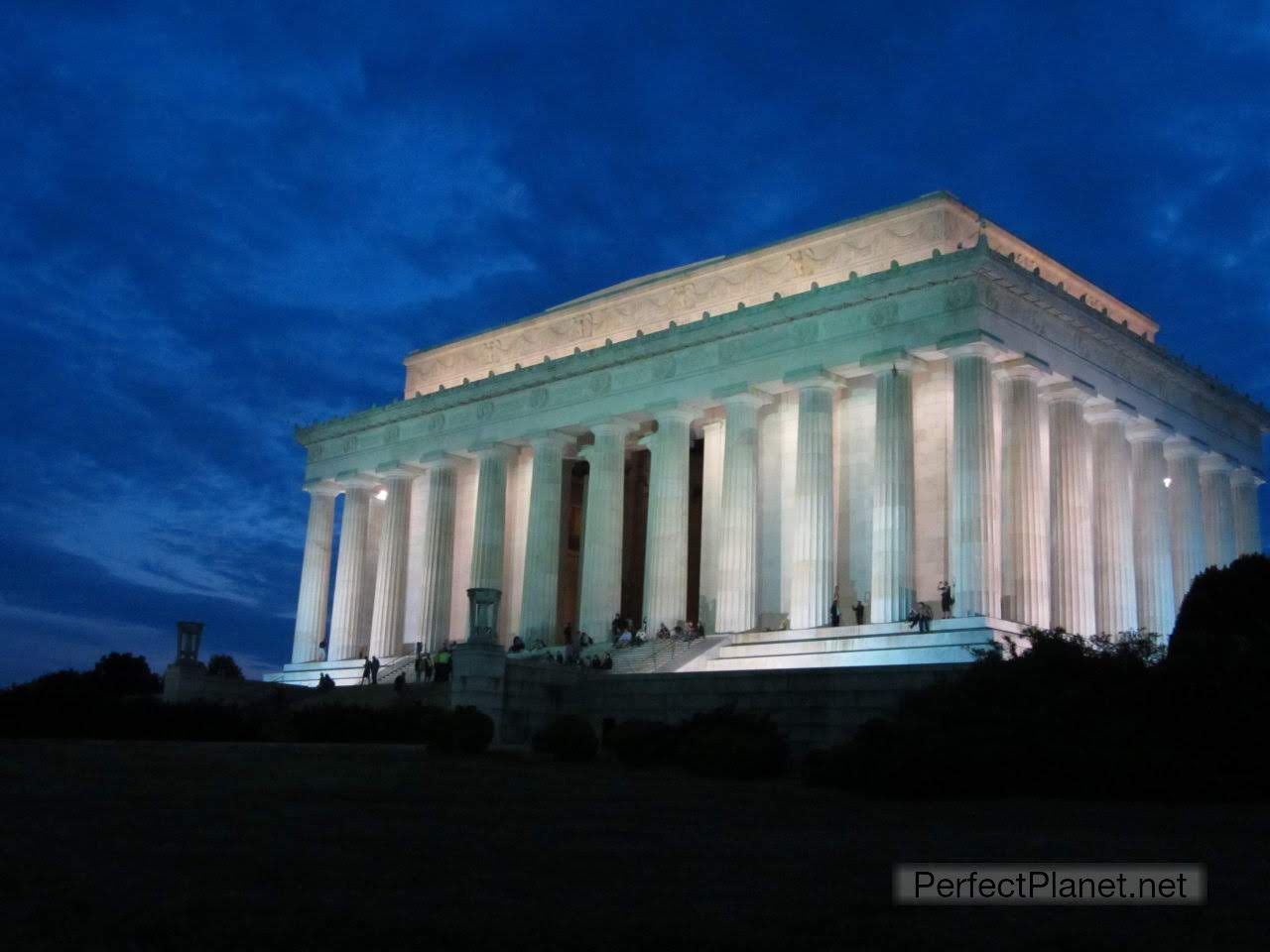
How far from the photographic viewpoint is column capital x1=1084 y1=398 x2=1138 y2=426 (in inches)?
2023

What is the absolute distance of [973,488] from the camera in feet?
147

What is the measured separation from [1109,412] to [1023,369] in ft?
19.7

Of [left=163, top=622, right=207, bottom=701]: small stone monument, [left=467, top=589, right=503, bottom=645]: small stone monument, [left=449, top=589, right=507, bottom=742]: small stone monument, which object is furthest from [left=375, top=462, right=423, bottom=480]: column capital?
[left=449, top=589, right=507, bottom=742]: small stone monument

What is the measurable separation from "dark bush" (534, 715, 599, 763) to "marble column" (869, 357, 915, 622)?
60.4 ft

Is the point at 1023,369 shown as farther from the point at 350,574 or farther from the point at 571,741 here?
the point at 350,574

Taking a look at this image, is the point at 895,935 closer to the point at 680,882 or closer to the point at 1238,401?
the point at 680,882

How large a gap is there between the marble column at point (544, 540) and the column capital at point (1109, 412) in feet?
71.9

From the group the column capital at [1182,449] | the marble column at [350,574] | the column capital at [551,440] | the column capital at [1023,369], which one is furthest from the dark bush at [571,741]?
the marble column at [350,574]

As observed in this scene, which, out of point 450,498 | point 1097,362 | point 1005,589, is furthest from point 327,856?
point 450,498

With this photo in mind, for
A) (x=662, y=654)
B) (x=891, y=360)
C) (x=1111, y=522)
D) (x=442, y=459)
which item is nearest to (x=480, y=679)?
(x=662, y=654)

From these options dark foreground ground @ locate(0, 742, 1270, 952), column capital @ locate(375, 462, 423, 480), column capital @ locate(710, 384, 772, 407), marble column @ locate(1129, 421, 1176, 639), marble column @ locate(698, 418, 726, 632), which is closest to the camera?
dark foreground ground @ locate(0, 742, 1270, 952)

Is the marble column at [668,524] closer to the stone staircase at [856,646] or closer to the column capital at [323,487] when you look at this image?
the stone staircase at [856,646]

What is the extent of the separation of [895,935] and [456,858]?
5.27 metres

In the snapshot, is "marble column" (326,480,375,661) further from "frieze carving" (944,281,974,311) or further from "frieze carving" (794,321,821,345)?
"frieze carving" (944,281,974,311)
